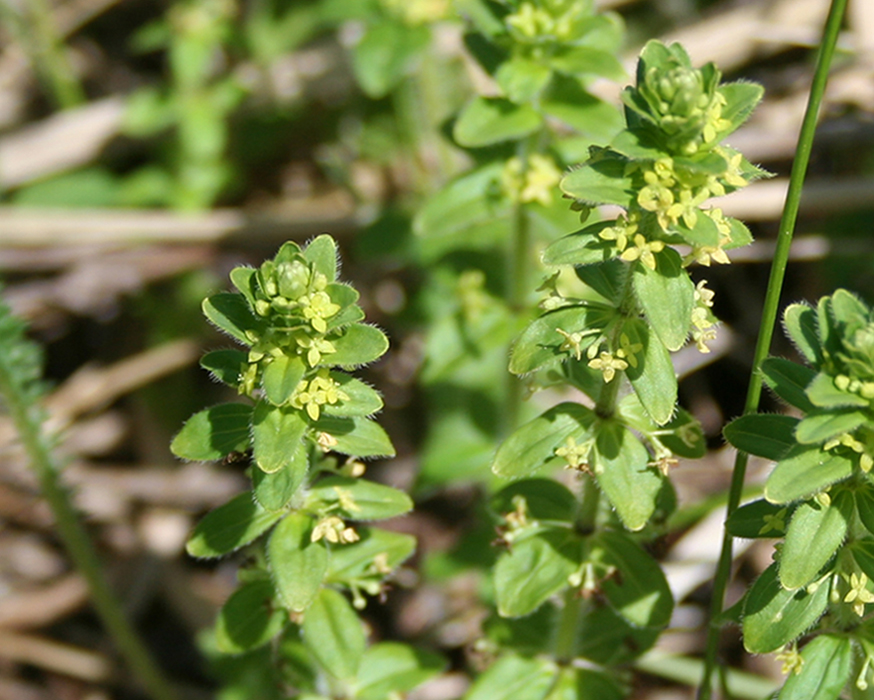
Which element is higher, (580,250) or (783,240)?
(580,250)

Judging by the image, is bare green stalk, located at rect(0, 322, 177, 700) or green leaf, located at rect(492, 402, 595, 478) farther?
bare green stalk, located at rect(0, 322, 177, 700)

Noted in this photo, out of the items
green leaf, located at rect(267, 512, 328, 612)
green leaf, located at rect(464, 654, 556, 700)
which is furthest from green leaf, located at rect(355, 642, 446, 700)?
green leaf, located at rect(267, 512, 328, 612)

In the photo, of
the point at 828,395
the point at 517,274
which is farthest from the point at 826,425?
the point at 517,274

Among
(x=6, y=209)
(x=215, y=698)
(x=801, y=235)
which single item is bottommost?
(x=215, y=698)

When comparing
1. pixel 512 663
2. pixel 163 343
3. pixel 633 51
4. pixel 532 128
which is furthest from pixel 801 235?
pixel 163 343

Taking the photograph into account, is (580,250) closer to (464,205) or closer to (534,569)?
(534,569)

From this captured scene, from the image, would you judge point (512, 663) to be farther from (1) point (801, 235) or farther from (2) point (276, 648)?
(1) point (801, 235)

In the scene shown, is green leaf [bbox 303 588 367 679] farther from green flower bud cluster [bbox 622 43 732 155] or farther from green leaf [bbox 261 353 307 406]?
green flower bud cluster [bbox 622 43 732 155]
